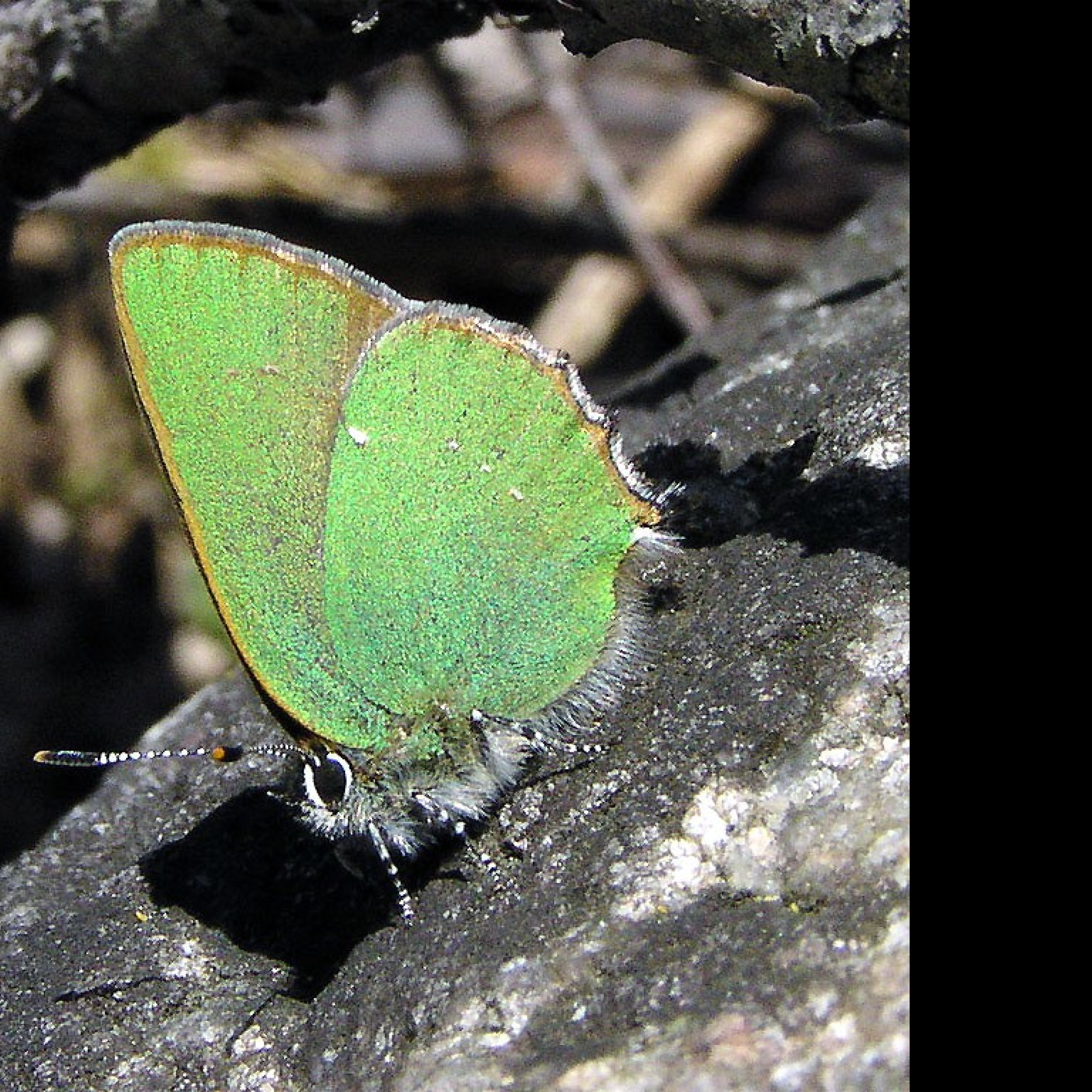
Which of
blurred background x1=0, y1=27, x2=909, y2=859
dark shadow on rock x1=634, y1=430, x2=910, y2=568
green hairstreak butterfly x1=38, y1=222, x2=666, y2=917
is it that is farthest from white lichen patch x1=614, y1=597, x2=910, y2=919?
blurred background x1=0, y1=27, x2=909, y2=859

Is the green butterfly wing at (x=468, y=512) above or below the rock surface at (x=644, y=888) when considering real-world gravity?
above

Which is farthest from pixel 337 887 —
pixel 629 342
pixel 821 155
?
pixel 821 155

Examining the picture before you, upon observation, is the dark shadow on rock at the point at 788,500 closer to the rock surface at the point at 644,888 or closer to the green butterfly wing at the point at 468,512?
the rock surface at the point at 644,888

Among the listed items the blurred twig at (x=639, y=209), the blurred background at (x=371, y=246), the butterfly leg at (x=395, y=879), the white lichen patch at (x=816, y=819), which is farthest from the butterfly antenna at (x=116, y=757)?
the blurred twig at (x=639, y=209)

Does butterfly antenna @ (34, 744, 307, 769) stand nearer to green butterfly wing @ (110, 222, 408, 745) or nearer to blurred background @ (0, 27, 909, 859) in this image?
green butterfly wing @ (110, 222, 408, 745)

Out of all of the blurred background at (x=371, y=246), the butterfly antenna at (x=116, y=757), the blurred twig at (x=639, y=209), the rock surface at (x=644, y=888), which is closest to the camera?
the rock surface at (x=644, y=888)

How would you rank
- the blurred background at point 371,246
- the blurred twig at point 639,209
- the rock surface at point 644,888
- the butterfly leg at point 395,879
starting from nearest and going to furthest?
1. the rock surface at point 644,888
2. the butterfly leg at point 395,879
3. the blurred background at point 371,246
4. the blurred twig at point 639,209
